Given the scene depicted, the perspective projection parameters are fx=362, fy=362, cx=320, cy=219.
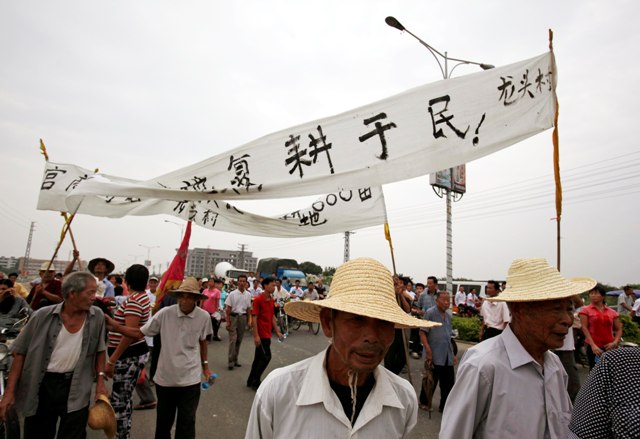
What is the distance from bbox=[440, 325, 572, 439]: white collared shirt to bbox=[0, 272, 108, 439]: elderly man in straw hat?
2962mm

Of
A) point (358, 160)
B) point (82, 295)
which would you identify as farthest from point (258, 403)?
point (82, 295)

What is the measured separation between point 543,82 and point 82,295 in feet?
13.4

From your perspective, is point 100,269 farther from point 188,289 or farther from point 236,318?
point 236,318

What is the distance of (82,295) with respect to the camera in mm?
3143

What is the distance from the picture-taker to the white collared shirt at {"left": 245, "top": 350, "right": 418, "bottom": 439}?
4.64 ft

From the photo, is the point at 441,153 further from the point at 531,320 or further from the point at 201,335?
the point at 201,335

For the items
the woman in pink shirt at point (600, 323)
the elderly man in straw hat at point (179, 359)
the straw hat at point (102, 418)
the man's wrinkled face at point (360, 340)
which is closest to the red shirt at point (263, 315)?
the elderly man in straw hat at point (179, 359)

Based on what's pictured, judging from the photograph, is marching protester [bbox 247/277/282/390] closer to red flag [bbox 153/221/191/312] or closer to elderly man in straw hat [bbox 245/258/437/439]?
red flag [bbox 153/221/191/312]

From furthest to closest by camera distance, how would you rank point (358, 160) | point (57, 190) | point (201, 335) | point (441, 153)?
1. point (201, 335)
2. point (57, 190)
3. point (358, 160)
4. point (441, 153)

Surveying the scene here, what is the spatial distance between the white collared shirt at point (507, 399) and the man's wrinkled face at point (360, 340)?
790mm

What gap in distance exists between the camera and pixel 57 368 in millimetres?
3029

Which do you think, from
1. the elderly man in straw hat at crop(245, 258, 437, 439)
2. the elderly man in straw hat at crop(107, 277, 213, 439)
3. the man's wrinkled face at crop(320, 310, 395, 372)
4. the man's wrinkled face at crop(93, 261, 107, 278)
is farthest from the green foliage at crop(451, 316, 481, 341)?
the man's wrinkled face at crop(320, 310, 395, 372)

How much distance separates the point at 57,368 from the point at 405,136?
340cm

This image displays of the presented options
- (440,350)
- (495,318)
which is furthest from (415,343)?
(440,350)
